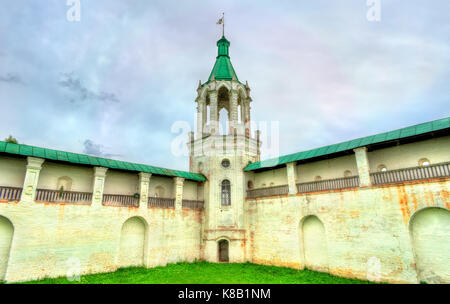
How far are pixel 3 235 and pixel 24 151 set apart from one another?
4547mm

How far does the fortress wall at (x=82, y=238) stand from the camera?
11.8 metres

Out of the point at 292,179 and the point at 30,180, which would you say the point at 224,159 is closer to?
the point at 292,179

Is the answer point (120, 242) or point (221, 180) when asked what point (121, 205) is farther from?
point (221, 180)

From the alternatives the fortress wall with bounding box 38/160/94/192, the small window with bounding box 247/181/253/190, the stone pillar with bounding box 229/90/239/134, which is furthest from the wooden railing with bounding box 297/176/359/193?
the fortress wall with bounding box 38/160/94/192

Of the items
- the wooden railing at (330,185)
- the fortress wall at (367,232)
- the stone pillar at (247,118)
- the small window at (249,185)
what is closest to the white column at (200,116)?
the stone pillar at (247,118)

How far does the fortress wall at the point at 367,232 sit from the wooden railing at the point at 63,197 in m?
12.9

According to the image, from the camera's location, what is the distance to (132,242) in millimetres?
16375

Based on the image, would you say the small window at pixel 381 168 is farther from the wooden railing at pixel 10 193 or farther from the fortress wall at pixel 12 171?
the fortress wall at pixel 12 171

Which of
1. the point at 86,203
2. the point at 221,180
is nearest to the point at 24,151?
the point at 86,203

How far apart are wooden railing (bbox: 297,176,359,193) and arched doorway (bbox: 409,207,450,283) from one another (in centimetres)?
332

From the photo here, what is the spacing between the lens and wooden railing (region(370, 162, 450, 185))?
11.1 metres

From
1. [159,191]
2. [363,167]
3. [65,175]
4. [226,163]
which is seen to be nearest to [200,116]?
[226,163]

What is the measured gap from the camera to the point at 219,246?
1914 cm

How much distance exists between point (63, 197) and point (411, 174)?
20.0 meters
